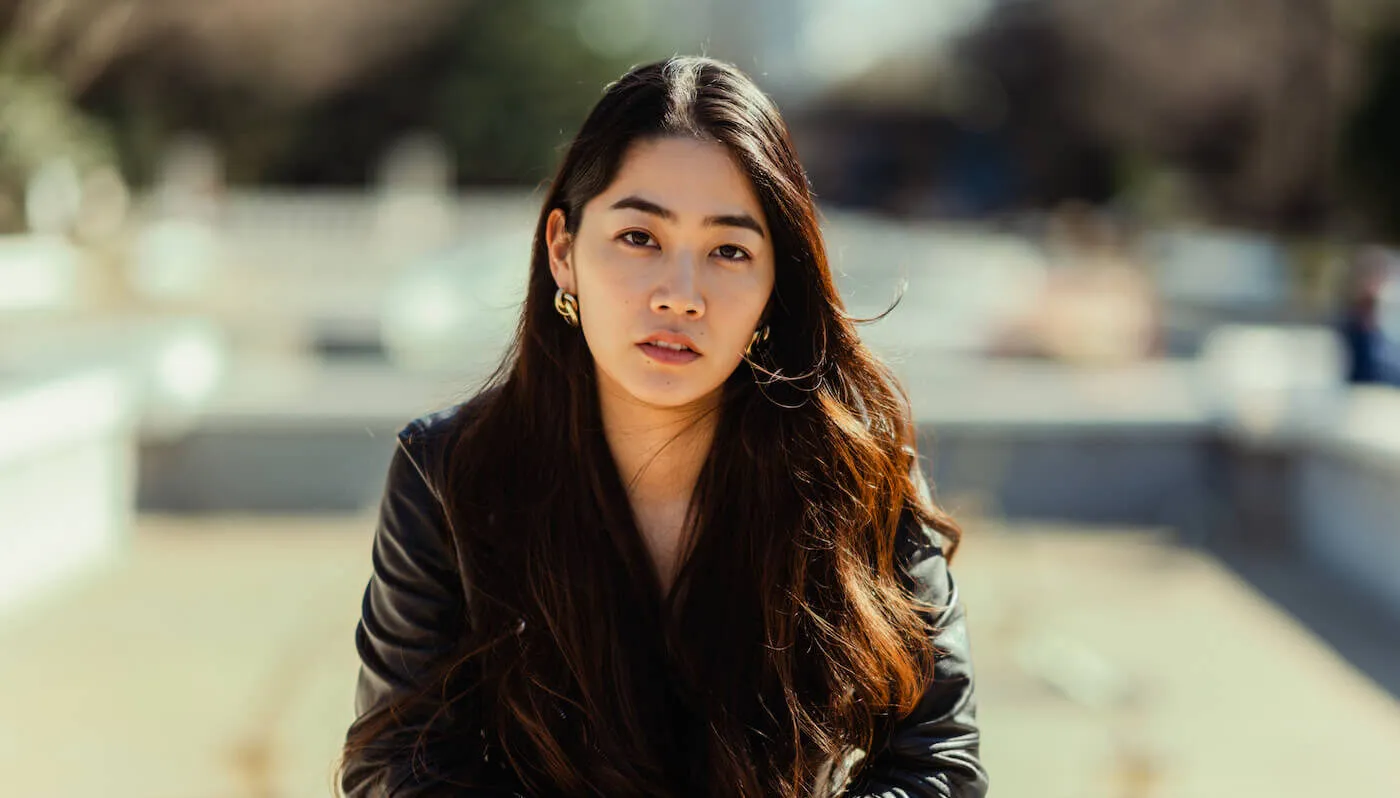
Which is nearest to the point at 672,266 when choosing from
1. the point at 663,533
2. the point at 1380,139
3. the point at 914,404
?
the point at 663,533

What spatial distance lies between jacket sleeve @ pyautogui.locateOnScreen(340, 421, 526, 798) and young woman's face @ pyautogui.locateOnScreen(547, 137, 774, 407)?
0.97 ft

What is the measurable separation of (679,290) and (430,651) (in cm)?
55

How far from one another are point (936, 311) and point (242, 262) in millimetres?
10850

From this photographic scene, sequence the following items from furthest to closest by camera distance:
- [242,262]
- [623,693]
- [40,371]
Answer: [242,262], [40,371], [623,693]

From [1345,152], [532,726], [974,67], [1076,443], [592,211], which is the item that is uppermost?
[974,67]

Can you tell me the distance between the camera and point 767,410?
6.08 ft

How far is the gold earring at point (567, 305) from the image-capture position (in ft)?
6.02

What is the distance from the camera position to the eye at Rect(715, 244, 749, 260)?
1735 mm

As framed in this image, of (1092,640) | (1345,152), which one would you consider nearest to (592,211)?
(1092,640)

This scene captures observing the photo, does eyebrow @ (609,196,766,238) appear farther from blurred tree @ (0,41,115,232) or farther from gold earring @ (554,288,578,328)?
blurred tree @ (0,41,115,232)

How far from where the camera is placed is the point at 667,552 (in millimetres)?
1846

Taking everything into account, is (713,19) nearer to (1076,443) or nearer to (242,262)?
(242,262)

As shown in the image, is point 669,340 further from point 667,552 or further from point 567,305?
point 667,552

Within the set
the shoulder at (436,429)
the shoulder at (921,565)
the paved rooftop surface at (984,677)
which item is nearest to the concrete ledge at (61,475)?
the paved rooftop surface at (984,677)
